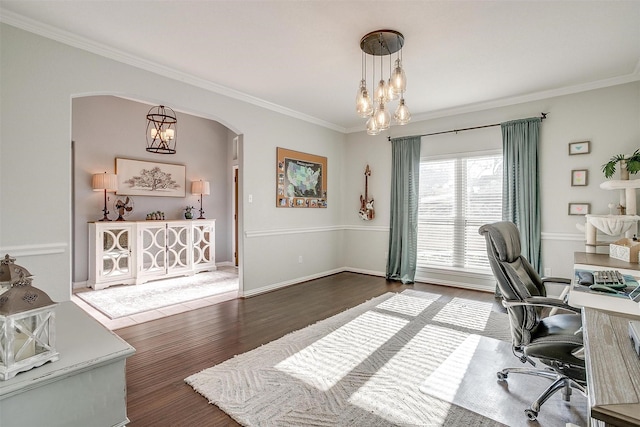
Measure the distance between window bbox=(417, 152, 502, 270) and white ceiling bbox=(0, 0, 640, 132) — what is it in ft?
3.70

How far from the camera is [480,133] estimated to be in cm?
462

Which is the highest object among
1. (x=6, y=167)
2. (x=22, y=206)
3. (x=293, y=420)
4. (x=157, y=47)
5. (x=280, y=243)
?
(x=157, y=47)

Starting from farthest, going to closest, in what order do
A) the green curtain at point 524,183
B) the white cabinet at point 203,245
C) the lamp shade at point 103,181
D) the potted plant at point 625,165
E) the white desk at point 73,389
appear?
1. the white cabinet at point 203,245
2. the lamp shade at point 103,181
3. the green curtain at point 524,183
4. the potted plant at point 625,165
5. the white desk at point 73,389

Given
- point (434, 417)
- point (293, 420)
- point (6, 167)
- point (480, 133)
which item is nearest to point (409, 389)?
point (434, 417)

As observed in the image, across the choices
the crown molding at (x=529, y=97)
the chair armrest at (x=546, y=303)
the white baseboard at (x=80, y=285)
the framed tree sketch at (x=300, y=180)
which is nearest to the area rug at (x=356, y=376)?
the chair armrest at (x=546, y=303)

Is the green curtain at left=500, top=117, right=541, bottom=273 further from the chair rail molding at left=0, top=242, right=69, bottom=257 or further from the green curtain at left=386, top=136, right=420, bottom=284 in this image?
the chair rail molding at left=0, top=242, right=69, bottom=257

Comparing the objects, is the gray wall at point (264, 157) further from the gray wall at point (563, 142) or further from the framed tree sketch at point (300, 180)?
the framed tree sketch at point (300, 180)

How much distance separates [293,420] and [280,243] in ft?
10.3

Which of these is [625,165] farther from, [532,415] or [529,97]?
[532,415]

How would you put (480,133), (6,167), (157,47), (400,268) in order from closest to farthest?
(6,167), (157,47), (480,133), (400,268)

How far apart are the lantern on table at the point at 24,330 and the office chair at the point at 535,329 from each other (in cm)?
207

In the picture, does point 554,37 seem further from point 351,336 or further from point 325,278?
point 325,278

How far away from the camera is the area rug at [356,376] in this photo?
182 cm

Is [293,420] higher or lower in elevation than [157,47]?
lower
